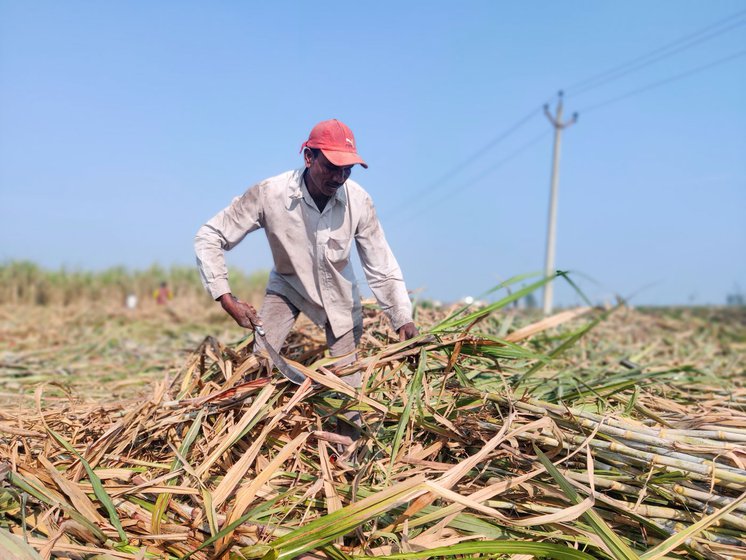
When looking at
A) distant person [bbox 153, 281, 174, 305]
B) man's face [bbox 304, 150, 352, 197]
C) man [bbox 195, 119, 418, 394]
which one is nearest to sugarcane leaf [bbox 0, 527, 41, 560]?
man [bbox 195, 119, 418, 394]

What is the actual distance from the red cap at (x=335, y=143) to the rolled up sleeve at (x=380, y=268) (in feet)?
1.34

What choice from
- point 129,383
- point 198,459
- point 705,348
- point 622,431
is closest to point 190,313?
point 129,383

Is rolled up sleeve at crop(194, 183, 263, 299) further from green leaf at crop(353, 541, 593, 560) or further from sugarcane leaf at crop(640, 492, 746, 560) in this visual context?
sugarcane leaf at crop(640, 492, 746, 560)

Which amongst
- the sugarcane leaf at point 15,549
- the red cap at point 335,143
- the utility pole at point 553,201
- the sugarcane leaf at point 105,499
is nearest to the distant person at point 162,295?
the utility pole at point 553,201

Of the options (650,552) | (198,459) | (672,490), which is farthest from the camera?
(198,459)

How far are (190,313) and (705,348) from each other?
9.01m

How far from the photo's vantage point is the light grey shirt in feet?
9.88

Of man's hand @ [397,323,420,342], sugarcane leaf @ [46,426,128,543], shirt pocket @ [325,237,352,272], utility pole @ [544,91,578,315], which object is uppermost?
utility pole @ [544,91,578,315]

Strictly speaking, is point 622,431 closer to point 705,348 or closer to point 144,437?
point 144,437

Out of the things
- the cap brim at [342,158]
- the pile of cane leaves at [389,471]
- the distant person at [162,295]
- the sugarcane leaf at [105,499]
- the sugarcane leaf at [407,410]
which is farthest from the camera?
the distant person at [162,295]

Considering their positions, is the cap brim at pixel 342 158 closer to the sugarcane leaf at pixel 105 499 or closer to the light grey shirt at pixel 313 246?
the light grey shirt at pixel 313 246

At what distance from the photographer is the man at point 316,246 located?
2.87m

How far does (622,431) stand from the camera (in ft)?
7.45

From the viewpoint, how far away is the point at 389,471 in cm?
225
